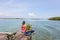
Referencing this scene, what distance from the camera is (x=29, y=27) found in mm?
12320

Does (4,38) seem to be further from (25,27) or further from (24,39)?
(25,27)

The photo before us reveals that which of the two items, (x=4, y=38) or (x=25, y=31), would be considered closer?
(x=4, y=38)

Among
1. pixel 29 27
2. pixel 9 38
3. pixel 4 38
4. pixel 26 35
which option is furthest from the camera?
pixel 29 27

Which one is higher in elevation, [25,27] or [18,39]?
[25,27]

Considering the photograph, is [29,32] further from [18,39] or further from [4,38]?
[4,38]

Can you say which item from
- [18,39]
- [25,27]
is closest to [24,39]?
[18,39]

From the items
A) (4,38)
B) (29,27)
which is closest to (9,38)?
(4,38)

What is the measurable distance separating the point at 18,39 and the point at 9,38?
5.09 feet

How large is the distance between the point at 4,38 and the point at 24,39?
1.49m

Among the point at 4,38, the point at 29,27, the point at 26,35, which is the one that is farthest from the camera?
the point at 29,27

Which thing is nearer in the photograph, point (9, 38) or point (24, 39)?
point (9, 38)

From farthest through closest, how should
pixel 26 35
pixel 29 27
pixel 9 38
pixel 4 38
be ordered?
pixel 29 27, pixel 26 35, pixel 4 38, pixel 9 38

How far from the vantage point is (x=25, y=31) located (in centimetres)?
1161

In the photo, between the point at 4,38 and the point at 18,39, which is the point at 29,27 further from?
the point at 4,38
